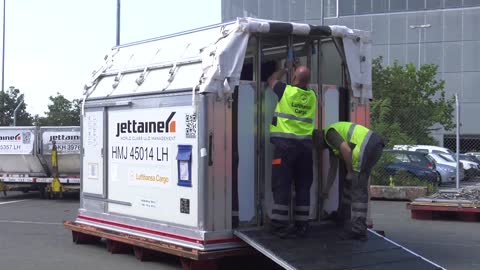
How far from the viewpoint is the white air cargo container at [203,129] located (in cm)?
759

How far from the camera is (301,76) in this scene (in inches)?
307

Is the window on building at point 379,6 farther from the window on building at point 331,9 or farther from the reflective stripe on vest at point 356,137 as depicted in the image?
the reflective stripe on vest at point 356,137

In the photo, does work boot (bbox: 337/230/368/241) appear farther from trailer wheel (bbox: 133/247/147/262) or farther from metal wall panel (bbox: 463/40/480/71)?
metal wall panel (bbox: 463/40/480/71)

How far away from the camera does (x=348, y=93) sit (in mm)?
8789

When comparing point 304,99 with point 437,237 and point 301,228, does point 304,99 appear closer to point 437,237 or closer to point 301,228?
point 301,228

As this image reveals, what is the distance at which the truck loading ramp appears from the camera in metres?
6.94

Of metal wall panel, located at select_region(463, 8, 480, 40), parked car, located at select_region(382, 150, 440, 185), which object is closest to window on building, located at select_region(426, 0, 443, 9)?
metal wall panel, located at select_region(463, 8, 480, 40)

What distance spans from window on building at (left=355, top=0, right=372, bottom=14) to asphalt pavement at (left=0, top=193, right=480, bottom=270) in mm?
41017

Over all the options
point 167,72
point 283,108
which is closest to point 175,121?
point 167,72

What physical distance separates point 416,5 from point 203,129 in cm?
4941

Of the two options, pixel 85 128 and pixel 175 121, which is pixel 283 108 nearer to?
pixel 175 121

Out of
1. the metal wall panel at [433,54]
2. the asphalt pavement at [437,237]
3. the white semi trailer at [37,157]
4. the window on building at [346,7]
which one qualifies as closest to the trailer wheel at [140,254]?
the asphalt pavement at [437,237]

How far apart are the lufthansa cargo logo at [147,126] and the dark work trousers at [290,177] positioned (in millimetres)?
1329

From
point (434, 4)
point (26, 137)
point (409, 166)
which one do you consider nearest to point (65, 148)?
point (26, 137)
